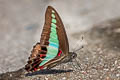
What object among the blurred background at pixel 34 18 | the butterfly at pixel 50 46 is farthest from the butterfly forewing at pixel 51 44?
the blurred background at pixel 34 18

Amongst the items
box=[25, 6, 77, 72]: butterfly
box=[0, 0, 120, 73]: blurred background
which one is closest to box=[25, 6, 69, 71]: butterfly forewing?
box=[25, 6, 77, 72]: butterfly

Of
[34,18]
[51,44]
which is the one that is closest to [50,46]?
[51,44]

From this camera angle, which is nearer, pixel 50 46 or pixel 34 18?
pixel 50 46

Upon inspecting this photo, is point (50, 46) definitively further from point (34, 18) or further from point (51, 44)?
point (34, 18)

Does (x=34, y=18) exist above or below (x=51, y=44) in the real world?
above

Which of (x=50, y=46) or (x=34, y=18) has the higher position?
(x=34, y=18)
